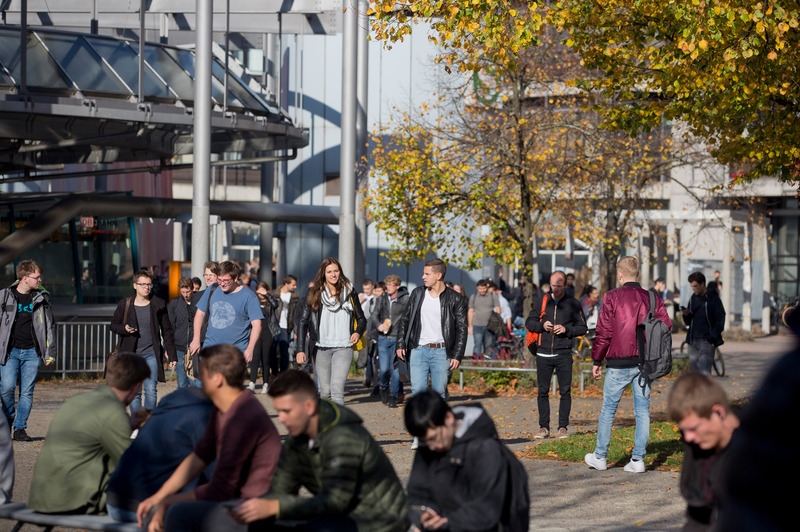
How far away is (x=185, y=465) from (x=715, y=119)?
8.34 meters

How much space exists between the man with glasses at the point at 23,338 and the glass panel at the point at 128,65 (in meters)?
10.3

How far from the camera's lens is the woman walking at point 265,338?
1633 cm

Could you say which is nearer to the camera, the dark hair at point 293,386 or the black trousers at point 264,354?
the dark hair at point 293,386

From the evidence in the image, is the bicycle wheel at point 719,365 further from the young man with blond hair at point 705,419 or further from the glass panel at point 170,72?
the young man with blond hair at point 705,419

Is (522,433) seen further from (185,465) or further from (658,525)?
(185,465)

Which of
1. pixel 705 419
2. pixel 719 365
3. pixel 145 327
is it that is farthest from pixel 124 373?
pixel 719 365

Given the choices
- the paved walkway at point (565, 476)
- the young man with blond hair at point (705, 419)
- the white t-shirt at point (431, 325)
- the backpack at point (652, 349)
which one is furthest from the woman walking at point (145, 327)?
the young man with blond hair at point (705, 419)

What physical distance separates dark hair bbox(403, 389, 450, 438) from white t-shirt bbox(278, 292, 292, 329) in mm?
13421

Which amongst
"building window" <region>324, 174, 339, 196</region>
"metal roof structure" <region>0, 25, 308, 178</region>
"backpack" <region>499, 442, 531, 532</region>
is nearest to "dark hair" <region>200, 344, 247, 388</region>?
"backpack" <region>499, 442, 531, 532</region>

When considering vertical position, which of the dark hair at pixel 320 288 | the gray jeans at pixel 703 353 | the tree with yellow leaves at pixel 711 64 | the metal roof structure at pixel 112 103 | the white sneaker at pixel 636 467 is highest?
the metal roof structure at pixel 112 103

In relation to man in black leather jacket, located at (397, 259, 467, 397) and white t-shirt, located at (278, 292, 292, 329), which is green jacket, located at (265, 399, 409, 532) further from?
white t-shirt, located at (278, 292, 292, 329)

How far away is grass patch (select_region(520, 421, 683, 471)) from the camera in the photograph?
9859 millimetres

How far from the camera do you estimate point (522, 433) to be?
12023 mm

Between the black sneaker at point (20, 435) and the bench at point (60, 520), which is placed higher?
the bench at point (60, 520)
